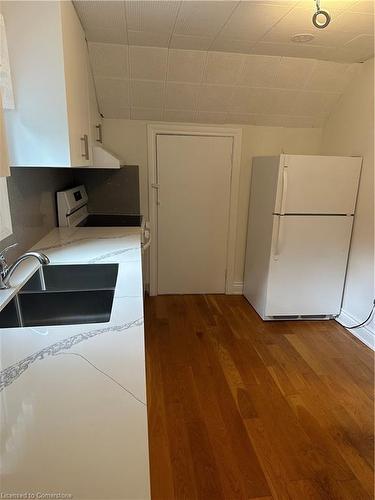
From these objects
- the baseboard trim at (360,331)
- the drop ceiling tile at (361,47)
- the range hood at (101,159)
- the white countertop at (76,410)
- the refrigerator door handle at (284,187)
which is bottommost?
the baseboard trim at (360,331)

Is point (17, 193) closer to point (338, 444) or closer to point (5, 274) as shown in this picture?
point (5, 274)

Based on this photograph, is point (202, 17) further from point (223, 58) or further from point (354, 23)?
point (354, 23)

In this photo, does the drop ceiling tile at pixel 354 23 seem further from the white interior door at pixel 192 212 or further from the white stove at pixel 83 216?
the white stove at pixel 83 216

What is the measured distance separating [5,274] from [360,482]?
1.86m

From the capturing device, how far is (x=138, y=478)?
52 cm

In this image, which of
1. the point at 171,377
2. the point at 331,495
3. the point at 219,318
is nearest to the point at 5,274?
the point at 171,377

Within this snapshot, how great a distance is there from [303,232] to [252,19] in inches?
64.6

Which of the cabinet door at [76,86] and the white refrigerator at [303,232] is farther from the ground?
the cabinet door at [76,86]

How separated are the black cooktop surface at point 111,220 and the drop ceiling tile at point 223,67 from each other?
1.38m

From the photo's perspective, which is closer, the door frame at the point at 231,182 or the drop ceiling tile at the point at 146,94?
the drop ceiling tile at the point at 146,94

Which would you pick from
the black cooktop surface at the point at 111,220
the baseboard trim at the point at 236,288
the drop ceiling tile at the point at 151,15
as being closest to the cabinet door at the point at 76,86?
the drop ceiling tile at the point at 151,15

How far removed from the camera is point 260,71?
8.42 ft

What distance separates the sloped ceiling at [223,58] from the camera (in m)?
1.82

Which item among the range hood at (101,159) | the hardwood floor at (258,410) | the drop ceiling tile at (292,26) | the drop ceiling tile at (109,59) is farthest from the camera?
the drop ceiling tile at (109,59)
